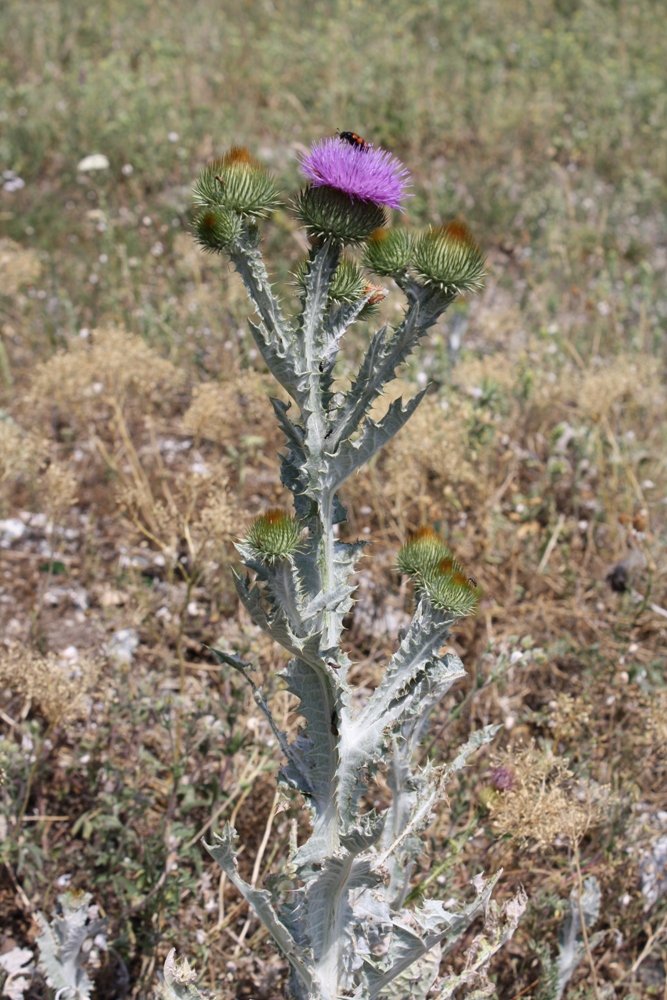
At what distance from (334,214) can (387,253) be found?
0.73 ft

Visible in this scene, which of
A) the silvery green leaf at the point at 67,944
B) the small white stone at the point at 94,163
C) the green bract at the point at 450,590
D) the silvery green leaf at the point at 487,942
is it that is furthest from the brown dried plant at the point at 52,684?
the small white stone at the point at 94,163

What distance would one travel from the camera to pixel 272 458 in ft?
15.2

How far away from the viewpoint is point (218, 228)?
1.96 m

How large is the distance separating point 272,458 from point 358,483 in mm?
587

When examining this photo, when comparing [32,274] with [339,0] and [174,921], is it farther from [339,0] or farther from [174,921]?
[339,0]

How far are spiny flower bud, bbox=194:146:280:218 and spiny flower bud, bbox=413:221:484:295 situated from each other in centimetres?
40

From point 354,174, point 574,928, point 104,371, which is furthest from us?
point 104,371

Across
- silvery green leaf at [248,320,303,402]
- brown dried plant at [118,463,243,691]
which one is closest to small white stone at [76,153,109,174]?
→ brown dried plant at [118,463,243,691]

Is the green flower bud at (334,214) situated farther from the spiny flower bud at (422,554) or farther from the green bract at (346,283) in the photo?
the spiny flower bud at (422,554)

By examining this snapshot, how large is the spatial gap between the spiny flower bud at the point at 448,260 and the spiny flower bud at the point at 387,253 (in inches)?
2.7

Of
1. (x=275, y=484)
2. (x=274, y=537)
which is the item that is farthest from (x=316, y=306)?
(x=275, y=484)

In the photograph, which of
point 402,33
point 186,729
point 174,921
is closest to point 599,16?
point 402,33

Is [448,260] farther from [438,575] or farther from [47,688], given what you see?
[47,688]

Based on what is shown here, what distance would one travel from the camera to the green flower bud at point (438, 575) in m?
2.08
